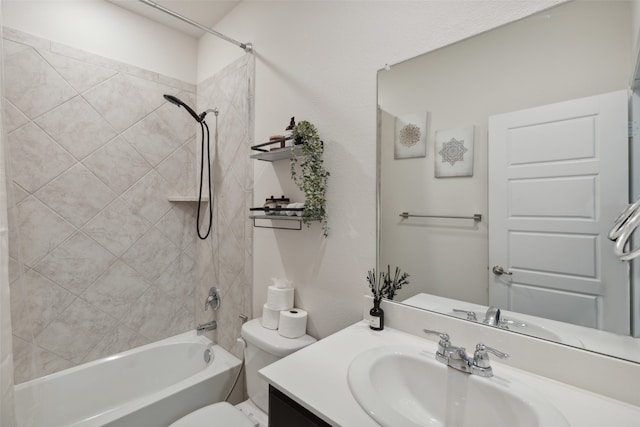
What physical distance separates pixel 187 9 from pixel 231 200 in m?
1.30

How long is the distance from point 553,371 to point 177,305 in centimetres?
222

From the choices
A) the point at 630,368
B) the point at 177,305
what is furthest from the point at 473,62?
the point at 177,305

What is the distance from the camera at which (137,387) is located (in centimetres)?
185

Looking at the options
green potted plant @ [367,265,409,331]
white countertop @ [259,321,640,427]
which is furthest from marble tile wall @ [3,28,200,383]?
white countertop @ [259,321,640,427]

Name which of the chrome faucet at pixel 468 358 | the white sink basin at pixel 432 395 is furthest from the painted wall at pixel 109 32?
the chrome faucet at pixel 468 358

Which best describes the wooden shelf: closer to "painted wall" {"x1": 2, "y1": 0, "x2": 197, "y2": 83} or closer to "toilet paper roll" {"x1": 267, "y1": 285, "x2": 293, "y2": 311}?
"painted wall" {"x1": 2, "y1": 0, "x2": 197, "y2": 83}

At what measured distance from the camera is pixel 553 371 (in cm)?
78

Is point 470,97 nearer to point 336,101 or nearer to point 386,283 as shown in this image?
point 336,101

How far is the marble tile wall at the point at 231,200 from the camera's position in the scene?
5.84 feet

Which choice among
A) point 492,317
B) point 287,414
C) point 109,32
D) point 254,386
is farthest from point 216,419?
point 109,32

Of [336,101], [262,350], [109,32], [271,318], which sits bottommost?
[262,350]

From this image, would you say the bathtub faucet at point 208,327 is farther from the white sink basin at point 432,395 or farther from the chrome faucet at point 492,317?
the chrome faucet at point 492,317

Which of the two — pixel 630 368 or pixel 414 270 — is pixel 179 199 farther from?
pixel 630 368

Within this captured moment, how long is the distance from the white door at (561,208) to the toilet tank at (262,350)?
82cm
